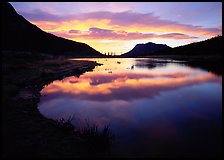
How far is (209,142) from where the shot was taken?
8.95 m

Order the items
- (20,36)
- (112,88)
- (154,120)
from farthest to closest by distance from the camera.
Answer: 1. (20,36)
2. (112,88)
3. (154,120)

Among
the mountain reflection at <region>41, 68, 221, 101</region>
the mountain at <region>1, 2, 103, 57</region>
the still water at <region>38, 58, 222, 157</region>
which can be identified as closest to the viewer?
the still water at <region>38, 58, 222, 157</region>

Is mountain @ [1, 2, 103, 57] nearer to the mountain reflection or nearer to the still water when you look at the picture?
the mountain reflection

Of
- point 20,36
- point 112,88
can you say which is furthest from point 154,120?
point 20,36

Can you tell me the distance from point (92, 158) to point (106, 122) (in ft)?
15.9

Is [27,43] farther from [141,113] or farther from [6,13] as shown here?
[141,113]

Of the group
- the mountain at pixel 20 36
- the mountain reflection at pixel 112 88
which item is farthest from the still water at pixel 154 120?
the mountain at pixel 20 36

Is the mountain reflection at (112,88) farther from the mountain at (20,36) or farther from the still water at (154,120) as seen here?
the mountain at (20,36)

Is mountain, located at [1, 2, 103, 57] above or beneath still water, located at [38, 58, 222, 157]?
above

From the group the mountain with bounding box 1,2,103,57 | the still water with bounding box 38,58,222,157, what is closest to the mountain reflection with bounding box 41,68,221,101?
the still water with bounding box 38,58,222,157

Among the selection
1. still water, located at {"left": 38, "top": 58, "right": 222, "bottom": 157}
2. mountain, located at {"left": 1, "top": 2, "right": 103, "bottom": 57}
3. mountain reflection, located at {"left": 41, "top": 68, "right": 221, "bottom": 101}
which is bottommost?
still water, located at {"left": 38, "top": 58, "right": 222, "bottom": 157}

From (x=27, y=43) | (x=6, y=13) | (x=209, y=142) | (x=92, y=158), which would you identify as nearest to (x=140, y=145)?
(x=92, y=158)

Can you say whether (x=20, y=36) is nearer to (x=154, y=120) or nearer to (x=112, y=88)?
(x=112, y=88)

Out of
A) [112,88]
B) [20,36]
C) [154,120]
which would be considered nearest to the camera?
A: [154,120]
